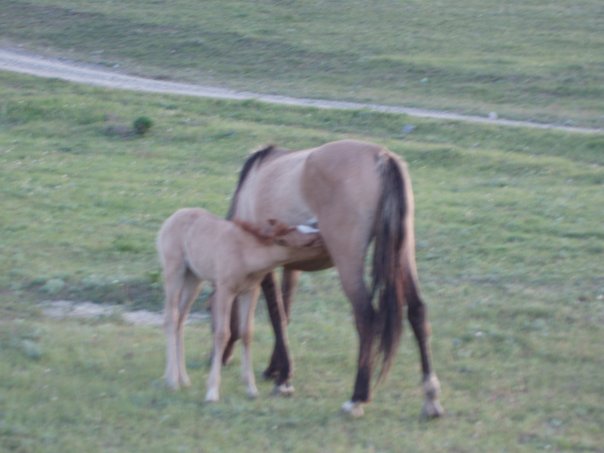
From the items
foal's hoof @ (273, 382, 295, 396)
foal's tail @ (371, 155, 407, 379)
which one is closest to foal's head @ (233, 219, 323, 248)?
foal's tail @ (371, 155, 407, 379)

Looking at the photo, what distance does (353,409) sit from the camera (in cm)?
672

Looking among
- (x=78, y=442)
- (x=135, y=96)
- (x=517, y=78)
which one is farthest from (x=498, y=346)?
(x=517, y=78)

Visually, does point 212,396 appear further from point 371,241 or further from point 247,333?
point 371,241

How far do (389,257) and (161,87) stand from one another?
1699 centimetres

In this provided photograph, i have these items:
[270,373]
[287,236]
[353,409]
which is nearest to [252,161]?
[287,236]

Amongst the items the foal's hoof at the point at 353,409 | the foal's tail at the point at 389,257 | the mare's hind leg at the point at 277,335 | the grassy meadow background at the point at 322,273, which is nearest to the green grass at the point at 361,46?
the grassy meadow background at the point at 322,273

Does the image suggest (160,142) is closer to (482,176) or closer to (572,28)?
(482,176)

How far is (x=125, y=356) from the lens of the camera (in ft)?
25.6

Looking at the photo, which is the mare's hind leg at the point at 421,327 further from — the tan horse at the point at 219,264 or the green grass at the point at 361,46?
the green grass at the point at 361,46

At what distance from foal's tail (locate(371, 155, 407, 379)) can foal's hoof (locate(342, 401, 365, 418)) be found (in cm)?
27

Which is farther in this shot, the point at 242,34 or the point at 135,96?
the point at 242,34

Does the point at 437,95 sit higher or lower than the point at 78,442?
lower

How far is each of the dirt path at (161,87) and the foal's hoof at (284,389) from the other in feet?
40.0

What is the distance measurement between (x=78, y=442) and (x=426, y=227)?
6.28 m
